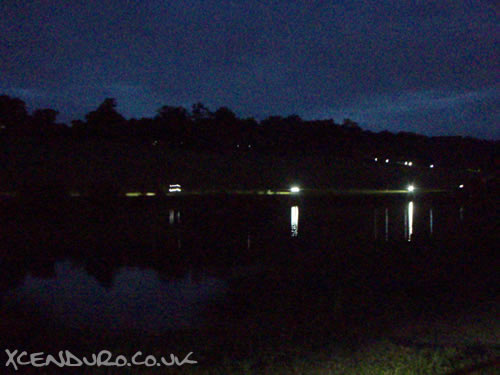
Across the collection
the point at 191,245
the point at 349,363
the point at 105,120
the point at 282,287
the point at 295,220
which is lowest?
the point at 282,287

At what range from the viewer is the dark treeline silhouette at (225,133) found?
9031 cm

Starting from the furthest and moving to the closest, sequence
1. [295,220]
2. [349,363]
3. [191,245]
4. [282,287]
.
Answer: [295,220] < [191,245] < [282,287] < [349,363]

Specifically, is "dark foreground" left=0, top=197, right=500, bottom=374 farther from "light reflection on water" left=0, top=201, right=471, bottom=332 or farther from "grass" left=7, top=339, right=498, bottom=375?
"light reflection on water" left=0, top=201, right=471, bottom=332

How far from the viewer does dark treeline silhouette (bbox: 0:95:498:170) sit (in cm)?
9031

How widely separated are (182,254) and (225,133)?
277 feet

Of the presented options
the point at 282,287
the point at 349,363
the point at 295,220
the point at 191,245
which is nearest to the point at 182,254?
the point at 191,245

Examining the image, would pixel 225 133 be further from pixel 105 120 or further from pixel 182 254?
pixel 182 254

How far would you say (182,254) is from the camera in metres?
23.2

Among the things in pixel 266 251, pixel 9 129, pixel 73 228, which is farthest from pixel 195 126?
pixel 266 251

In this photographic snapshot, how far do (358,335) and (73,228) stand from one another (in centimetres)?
2338

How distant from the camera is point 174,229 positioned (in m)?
31.0

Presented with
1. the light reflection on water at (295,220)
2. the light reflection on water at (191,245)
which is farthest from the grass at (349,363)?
the light reflection on water at (295,220)

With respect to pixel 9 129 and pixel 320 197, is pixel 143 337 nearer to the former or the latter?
pixel 320 197

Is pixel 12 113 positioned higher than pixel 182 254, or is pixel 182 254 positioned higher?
pixel 12 113
